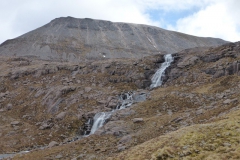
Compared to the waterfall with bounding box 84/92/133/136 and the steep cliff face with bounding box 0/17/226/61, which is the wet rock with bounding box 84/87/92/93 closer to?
the waterfall with bounding box 84/92/133/136

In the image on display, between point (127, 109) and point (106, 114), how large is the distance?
3.89 metres

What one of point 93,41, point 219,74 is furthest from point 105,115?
point 93,41

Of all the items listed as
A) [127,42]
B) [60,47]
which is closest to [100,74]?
[60,47]

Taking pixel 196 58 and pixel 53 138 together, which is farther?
pixel 196 58

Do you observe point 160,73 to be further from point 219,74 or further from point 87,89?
point 87,89

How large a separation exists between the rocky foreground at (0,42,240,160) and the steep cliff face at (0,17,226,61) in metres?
42.9

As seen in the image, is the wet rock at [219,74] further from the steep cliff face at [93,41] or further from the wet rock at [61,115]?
the steep cliff face at [93,41]

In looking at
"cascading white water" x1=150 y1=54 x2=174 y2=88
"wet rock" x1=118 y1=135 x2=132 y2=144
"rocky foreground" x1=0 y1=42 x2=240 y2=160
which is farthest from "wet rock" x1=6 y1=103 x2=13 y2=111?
"wet rock" x1=118 y1=135 x2=132 y2=144

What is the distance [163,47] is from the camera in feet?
478

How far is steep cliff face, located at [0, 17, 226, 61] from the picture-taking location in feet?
380

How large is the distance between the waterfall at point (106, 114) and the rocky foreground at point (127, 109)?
5.00 ft

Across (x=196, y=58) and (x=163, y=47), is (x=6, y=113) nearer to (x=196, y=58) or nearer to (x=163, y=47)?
(x=196, y=58)

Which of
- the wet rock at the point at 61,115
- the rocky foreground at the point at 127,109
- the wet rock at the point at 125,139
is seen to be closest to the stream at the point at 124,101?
the rocky foreground at the point at 127,109

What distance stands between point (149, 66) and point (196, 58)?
455 inches
